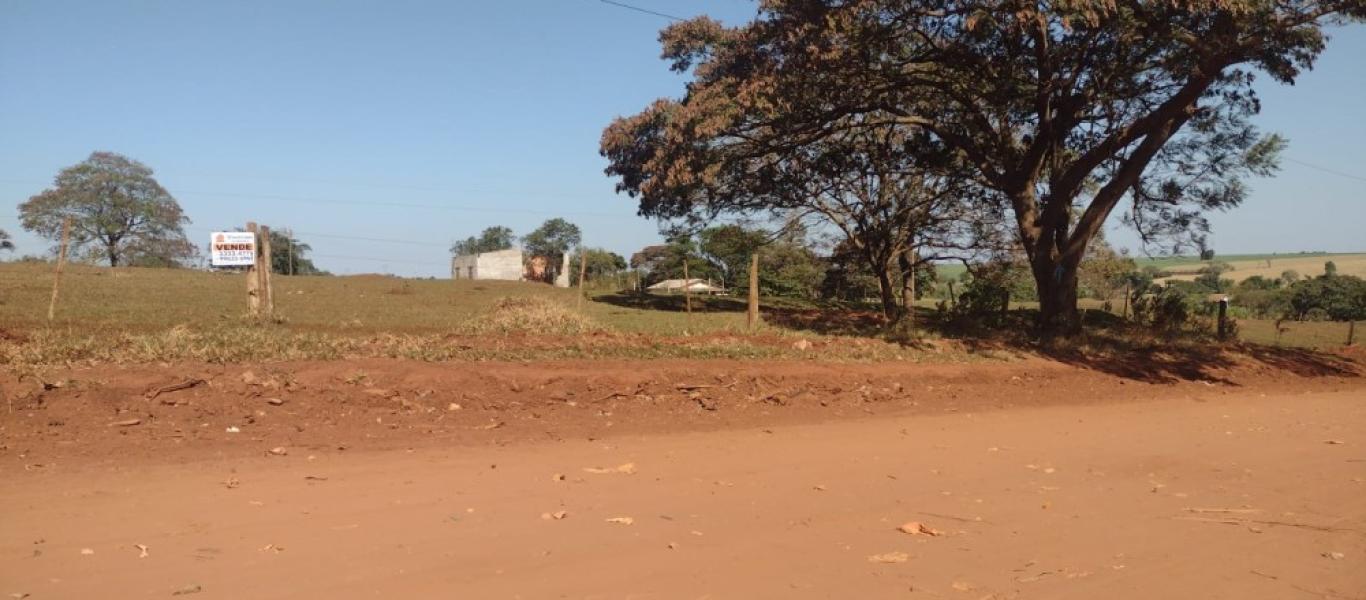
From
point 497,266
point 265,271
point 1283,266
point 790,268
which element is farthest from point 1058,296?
point 1283,266

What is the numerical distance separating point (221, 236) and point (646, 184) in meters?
7.59

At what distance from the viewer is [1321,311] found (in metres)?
35.1

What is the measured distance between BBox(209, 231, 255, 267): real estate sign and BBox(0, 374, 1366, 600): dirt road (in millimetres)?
8399

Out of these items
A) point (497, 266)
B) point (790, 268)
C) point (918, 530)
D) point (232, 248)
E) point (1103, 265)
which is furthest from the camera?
point (497, 266)

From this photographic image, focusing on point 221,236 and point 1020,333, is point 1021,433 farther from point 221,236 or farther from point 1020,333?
point 221,236

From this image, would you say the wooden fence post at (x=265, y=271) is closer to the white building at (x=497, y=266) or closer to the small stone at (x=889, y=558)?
the small stone at (x=889, y=558)

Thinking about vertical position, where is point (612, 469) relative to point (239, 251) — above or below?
A: below

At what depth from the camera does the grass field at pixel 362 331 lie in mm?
9094

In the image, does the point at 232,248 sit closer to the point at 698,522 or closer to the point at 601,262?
the point at 698,522

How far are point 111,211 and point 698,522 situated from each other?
188 feet

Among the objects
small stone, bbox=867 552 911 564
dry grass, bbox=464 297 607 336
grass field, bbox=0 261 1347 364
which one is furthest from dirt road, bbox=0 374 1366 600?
dry grass, bbox=464 297 607 336

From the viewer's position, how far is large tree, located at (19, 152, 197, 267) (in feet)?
159

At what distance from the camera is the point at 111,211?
5088cm

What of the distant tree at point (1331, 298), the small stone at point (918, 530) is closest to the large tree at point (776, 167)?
the small stone at point (918, 530)
